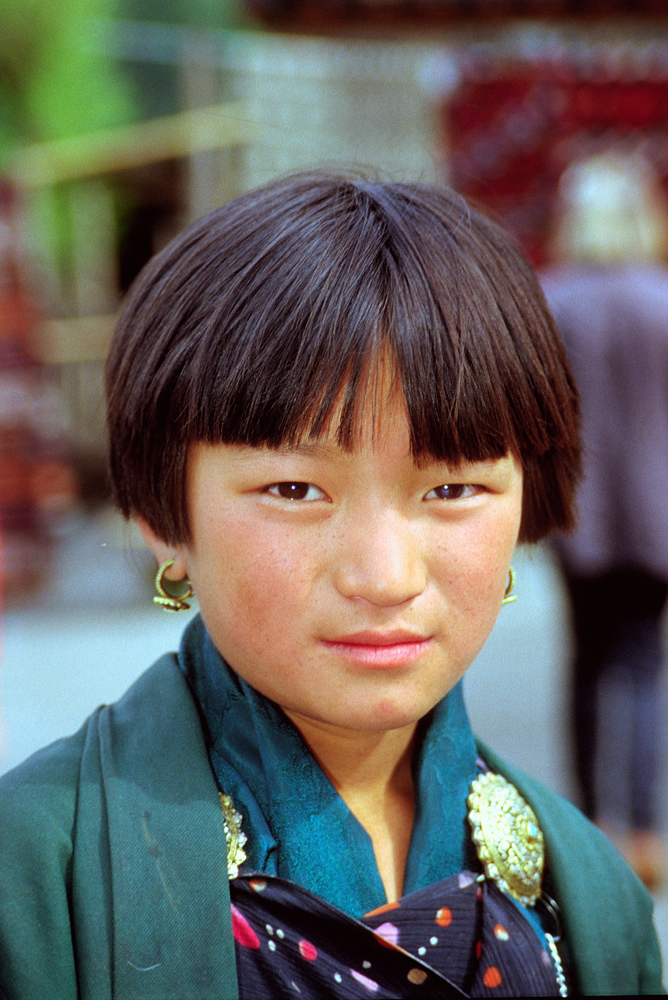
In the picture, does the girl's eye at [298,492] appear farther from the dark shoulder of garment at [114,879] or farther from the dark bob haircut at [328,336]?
the dark shoulder of garment at [114,879]

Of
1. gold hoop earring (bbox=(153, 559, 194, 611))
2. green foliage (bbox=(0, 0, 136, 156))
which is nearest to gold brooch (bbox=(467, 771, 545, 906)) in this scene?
gold hoop earring (bbox=(153, 559, 194, 611))

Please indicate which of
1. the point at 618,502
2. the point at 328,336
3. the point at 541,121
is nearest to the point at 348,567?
the point at 328,336

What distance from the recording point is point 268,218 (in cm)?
85

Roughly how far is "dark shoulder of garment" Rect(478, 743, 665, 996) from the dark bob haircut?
347mm

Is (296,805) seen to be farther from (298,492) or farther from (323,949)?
(298,492)

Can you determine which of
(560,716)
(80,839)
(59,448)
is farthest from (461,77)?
(80,839)

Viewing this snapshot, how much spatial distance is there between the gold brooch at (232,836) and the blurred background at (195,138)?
121 inches

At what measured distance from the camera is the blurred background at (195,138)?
491cm

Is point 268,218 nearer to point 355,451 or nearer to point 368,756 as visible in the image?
point 355,451

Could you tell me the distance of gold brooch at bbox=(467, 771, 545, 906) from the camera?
945 mm

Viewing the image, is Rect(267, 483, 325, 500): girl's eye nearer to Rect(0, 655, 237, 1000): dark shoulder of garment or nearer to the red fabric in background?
Rect(0, 655, 237, 1000): dark shoulder of garment

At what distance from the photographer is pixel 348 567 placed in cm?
77

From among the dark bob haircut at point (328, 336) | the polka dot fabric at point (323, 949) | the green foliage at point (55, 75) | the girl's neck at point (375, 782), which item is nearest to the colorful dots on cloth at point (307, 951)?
the polka dot fabric at point (323, 949)

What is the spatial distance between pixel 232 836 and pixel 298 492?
31 centimetres
